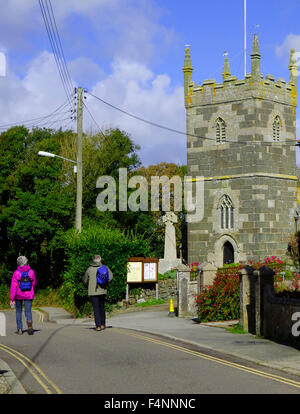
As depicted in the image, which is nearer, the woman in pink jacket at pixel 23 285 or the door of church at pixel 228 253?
the woman in pink jacket at pixel 23 285

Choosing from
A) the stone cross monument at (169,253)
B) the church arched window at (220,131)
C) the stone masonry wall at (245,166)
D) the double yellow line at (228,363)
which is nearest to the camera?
the double yellow line at (228,363)

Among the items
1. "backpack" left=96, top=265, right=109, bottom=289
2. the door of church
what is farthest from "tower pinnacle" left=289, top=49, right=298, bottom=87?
"backpack" left=96, top=265, right=109, bottom=289

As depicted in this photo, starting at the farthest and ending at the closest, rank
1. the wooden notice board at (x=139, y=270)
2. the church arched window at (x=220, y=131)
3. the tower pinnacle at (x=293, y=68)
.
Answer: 1. the tower pinnacle at (x=293, y=68)
2. the church arched window at (x=220, y=131)
3. the wooden notice board at (x=139, y=270)

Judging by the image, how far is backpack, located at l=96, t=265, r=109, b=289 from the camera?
642 inches

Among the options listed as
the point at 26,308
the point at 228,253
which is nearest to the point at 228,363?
the point at 26,308

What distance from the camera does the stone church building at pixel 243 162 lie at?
3478 centimetres

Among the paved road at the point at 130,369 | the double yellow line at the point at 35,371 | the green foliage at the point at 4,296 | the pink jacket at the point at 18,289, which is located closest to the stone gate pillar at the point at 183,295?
the paved road at the point at 130,369

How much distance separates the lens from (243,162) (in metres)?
35.1

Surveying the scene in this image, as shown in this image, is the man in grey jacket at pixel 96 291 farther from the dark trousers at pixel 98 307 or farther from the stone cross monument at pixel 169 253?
the stone cross monument at pixel 169 253

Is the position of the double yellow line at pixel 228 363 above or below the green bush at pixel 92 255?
below

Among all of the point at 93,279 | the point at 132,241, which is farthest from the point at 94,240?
the point at 93,279

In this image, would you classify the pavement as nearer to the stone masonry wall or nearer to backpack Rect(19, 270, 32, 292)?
backpack Rect(19, 270, 32, 292)

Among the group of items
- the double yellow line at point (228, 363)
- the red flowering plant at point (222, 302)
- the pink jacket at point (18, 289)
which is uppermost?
the pink jacket at point (18, 289)

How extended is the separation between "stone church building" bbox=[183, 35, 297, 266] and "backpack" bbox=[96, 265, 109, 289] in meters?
19.2
